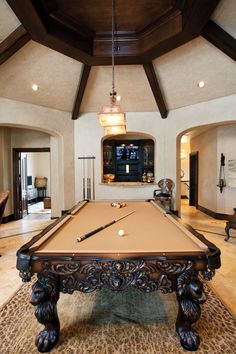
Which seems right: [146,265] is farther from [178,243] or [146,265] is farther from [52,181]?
[52,181]

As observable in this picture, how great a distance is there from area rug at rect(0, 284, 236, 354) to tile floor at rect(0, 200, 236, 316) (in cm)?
20

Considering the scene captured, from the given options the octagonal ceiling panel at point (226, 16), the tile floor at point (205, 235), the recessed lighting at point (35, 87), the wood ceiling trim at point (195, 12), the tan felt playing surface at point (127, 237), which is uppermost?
the octagonal ceiling panel at point (226, 16)

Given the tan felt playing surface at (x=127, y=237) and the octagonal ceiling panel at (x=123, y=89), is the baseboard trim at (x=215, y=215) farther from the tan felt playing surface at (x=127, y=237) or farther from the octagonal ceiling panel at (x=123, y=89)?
the tan felt playing surface at (x=127, y=237)

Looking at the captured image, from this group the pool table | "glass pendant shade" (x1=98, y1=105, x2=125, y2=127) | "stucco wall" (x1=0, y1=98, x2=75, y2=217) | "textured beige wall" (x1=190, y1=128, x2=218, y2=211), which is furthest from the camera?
"textured beige wall" (x1=190, y1=128, x2=218, y2=211)

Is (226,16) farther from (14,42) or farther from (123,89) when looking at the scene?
(14,42)

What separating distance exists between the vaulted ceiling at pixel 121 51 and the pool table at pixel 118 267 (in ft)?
10.5

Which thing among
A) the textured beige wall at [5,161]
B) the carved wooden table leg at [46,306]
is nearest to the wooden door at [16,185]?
the textured beige wall at [5,161]

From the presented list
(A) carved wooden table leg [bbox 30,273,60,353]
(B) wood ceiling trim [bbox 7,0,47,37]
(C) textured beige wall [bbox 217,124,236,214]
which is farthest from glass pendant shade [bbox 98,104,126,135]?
(C) textured beige wall [bbox 217,124,236,214]

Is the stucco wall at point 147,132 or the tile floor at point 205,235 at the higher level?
the stucco wall at point 147,132

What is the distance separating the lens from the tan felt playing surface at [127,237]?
5.13 feet

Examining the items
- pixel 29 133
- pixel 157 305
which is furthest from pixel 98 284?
pixel 29 133

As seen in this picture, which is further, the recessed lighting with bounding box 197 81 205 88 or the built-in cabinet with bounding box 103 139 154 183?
the built-in cabinet with bounding box 103 139 154 183

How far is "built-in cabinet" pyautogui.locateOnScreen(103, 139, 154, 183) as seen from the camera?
817 centimetres

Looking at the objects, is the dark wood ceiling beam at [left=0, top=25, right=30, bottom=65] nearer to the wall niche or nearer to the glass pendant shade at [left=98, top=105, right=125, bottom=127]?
the glass pendant shade at [left=98, top=105, right=125, bottom=127]
